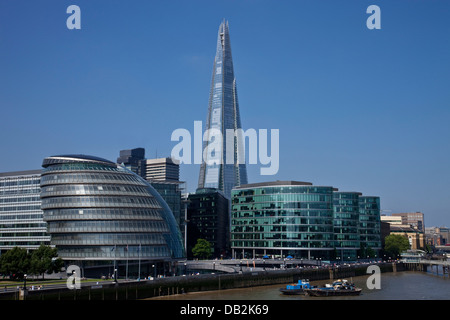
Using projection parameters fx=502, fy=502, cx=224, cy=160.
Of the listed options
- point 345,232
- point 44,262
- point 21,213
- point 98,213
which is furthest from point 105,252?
point 345,232

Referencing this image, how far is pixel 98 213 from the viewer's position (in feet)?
381

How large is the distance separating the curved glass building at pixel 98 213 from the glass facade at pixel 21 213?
11197 millimetres

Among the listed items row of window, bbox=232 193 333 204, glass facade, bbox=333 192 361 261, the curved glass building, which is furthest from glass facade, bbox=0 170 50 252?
glass facade, bbox=333 192 361 261

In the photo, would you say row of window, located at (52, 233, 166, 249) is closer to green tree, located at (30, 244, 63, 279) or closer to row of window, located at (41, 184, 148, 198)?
row of window, located at (41, 184, 148, 198)

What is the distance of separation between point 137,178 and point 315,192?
72.0 metres

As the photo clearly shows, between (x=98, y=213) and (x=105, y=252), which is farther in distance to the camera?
(x=98, y=213)

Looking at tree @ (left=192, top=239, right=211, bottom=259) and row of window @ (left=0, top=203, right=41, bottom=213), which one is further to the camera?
tree @ (left=192, top=239, right=211, bottom=259)

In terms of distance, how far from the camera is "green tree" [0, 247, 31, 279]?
310 feet

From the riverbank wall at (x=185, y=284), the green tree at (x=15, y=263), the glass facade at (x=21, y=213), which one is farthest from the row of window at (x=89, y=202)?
the riverbank wall at (x=185, y=284)

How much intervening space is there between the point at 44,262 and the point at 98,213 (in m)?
21.1

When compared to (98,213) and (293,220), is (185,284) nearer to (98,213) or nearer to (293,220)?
(98,213)

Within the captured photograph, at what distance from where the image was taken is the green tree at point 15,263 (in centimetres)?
9450

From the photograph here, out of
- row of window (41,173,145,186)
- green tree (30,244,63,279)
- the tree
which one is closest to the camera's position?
green tree (30,244,63,279)

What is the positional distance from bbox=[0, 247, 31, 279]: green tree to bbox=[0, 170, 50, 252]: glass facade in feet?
100
